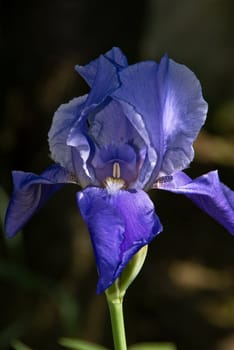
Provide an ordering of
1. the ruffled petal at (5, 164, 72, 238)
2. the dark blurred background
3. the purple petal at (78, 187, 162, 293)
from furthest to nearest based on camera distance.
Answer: the dark blurred background < the ruffled petal at (5, 164, 72, 238) < the purple petal at (78, 187, 162, 293)

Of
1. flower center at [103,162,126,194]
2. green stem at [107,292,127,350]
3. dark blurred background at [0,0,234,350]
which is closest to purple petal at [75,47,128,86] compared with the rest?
flower center at [103,162,126,194]

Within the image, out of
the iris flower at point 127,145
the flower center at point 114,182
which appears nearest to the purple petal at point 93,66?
the iris flower at point 127,145

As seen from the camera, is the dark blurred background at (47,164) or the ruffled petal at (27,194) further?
the dark blurred background at (47,164)

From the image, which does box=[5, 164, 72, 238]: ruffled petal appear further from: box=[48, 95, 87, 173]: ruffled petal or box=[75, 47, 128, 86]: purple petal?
box=[75, 47, 128, 86]: purple petal

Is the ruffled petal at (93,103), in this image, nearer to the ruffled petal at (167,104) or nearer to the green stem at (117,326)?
the ruffled petal at (167,104)

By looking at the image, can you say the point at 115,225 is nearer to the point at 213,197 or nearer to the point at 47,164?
the point at 213,197

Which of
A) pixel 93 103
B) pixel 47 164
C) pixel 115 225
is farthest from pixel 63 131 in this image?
pixel 47 164

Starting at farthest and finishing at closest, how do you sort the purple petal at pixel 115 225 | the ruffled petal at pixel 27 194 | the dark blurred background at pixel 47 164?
the dark blurred background at pixel 47 164
the ruffled petal at pixel 27 194
the purple petal at pixel 115 225

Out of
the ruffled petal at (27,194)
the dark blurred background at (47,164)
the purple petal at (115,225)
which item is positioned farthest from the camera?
the dark blurred background at (47,164)

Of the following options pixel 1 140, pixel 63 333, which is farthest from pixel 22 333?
pixel 1 140
